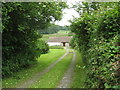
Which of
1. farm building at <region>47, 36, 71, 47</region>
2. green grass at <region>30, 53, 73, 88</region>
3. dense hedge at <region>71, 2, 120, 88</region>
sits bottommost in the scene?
farm building at <region>47, 36, 71, 47</region>

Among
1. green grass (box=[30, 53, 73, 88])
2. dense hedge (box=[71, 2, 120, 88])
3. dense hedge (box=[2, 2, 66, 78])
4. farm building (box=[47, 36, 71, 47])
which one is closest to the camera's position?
dense hedge (box=[71, 2, 120, 88])

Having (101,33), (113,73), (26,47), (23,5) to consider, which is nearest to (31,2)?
(23,5)

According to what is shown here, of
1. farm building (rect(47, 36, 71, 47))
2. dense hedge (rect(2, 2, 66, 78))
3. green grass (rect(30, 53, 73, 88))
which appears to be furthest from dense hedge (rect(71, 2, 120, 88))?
farm building (rect(47, 36, 71, 47))

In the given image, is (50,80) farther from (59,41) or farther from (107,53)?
(59,41)

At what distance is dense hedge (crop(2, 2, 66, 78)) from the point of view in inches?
318

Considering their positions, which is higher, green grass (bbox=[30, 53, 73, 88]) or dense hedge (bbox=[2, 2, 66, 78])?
dense hedge (bbox=[2, 2, 66, 78])

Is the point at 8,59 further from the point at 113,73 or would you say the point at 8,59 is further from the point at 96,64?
the point at 113,73

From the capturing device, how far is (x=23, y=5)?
320 inches

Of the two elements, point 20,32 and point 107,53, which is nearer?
point 107,53

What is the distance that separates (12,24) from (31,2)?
2023 mm

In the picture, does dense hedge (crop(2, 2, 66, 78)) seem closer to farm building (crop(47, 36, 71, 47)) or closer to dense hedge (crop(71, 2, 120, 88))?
dense hedge (crop(71, 2, 120, 88))

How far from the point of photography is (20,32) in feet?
31.3

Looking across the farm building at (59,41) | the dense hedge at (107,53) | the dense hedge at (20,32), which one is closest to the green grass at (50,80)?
the dense hedge at (20,32)

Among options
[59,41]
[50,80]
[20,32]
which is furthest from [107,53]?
[59,41]
